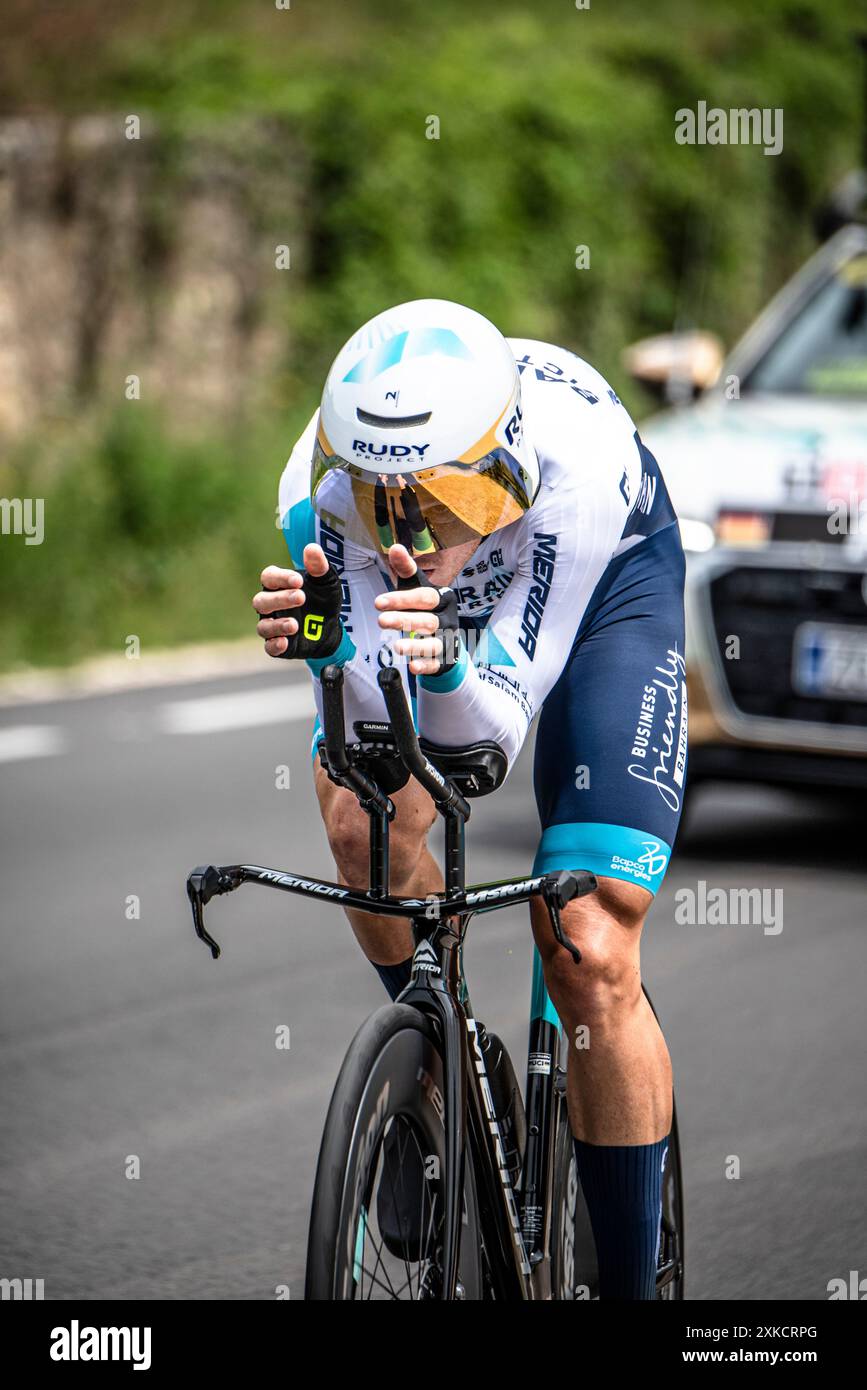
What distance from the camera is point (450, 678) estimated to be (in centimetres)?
289

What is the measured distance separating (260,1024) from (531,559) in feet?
10.1

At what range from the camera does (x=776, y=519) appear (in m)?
7.38

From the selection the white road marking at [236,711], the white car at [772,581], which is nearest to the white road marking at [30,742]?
the white road marking at [236,711]

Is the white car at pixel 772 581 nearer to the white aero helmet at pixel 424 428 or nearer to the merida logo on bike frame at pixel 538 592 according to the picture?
the merida logo on bike frame at pixel 538 592

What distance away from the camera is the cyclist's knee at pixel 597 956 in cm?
329

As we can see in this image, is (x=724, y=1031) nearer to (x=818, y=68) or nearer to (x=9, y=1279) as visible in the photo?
(x=9, y=1279)

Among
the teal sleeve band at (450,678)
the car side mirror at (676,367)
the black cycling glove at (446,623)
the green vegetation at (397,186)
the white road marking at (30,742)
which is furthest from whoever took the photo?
the green vegetation at (397,186)

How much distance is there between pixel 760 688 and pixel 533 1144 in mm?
4206

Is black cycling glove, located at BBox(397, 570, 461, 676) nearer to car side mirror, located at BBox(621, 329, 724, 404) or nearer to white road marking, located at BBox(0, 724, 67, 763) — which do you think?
car side mirror, located at BBox(621, 329, 724, 404)

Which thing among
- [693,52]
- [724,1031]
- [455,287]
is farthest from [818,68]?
[724,1031]

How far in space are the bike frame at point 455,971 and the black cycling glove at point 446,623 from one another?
4.5 inches

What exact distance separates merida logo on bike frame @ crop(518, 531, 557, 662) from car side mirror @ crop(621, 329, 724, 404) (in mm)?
4417

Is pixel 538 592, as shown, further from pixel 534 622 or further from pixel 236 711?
pixel 236 711
